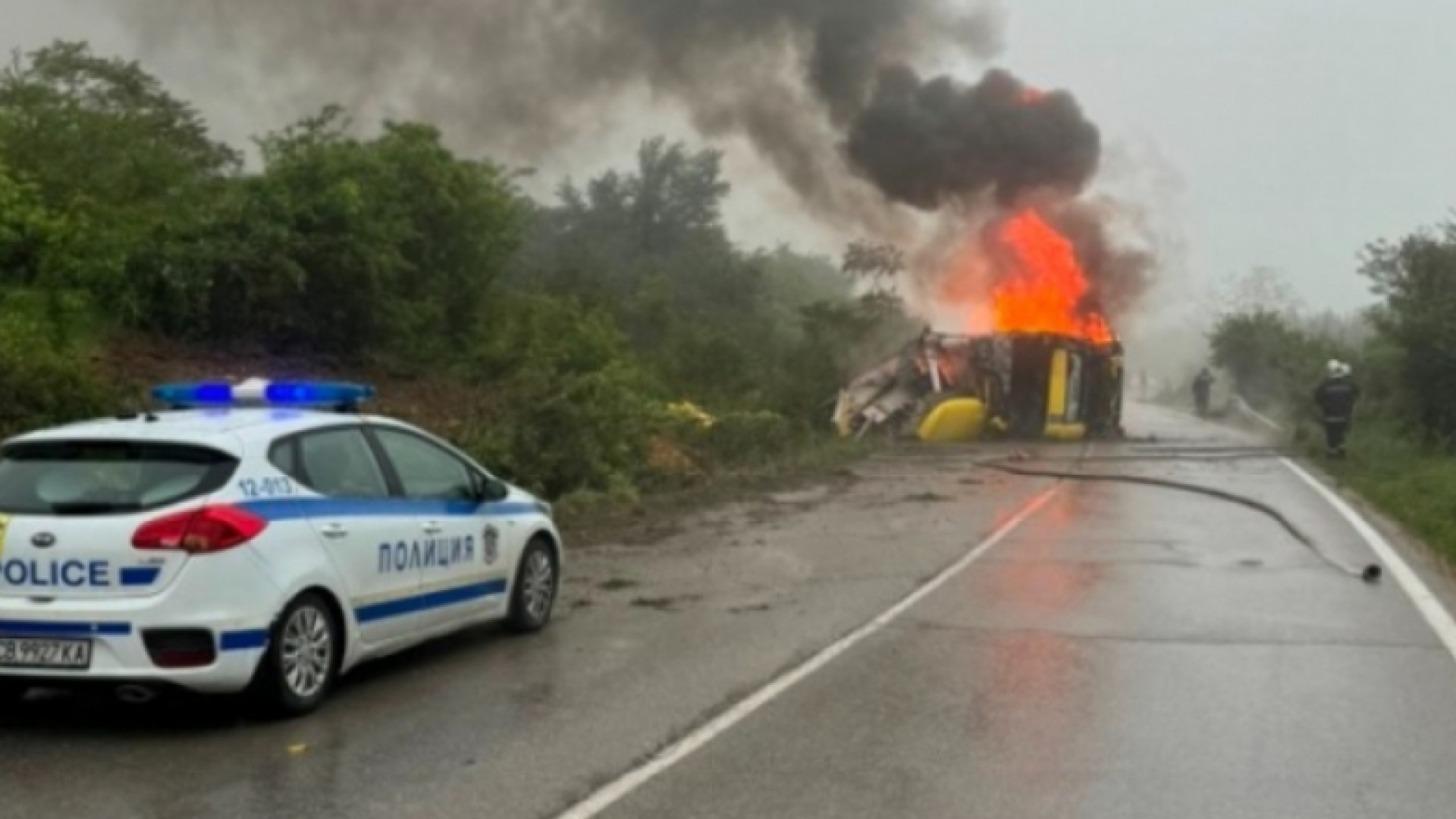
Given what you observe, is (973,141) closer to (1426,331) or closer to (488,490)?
(1426,331)

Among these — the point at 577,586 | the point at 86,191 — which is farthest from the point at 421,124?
the point at 577,586

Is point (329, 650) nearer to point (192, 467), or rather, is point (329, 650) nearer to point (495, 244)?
point (192, 467)

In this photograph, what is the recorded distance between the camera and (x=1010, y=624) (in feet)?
32.7

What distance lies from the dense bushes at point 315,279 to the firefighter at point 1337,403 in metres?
7.99

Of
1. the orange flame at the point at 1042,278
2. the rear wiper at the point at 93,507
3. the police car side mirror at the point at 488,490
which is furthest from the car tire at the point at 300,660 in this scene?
the orange flame at the point at 1042,278

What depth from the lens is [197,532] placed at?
7031mm

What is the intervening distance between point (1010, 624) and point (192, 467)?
5.03 m

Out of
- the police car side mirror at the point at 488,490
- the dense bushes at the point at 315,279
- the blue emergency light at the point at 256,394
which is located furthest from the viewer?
the dense bushes at the point at 315,279

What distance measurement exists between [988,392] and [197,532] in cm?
2570

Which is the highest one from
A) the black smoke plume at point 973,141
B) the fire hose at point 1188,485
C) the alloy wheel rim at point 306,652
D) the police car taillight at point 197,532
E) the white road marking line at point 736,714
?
the black smoke plume at point 973,141

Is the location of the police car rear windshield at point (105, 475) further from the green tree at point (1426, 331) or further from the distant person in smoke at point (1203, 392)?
the distant person in smoke at point (1203, 392)

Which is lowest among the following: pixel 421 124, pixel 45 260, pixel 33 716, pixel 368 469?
pixel 33 716

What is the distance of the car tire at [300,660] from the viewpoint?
7.21 m

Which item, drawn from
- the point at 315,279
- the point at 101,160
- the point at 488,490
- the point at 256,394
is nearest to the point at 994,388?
the point at 315,279
